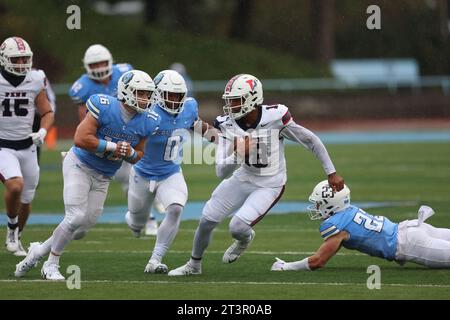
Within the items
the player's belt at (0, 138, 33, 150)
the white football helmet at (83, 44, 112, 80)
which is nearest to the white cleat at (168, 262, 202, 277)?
the player's belt at (0, 138, 33, 150)

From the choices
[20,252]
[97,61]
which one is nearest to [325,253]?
[20,252]

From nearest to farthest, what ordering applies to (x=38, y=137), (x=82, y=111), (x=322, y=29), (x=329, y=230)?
(x=329, y=230), (x=38, y=137), (x=82, y=111), (x=322, y=29)

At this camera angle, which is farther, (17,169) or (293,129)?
(17,169)

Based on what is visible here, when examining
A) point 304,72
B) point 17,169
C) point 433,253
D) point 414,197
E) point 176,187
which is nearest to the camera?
point 433,253

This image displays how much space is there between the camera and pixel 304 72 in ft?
112

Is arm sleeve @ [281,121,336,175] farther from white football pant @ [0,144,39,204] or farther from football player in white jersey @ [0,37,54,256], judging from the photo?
white football pant @ [0,144,39,204]

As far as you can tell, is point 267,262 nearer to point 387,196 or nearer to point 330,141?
point 387,196

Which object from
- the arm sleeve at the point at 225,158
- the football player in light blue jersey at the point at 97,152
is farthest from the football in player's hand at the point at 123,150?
the arm sleeve at the point at 225,158

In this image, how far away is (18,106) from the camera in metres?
10.1

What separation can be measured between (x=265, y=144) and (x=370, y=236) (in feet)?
3.93

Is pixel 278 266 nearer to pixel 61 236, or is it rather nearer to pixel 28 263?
pixel 61 236

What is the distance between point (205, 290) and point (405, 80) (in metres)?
25.8

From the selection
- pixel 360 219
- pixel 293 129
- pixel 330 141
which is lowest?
pixel 330 141

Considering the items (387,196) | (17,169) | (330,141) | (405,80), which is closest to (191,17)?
(405,80)
